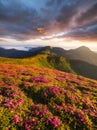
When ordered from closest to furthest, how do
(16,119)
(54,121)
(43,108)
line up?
(16,119) < (54,121) < (43,108)

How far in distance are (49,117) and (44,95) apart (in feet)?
21.1

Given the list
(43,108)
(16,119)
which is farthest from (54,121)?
(16,119)

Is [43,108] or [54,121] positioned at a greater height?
[43,108]

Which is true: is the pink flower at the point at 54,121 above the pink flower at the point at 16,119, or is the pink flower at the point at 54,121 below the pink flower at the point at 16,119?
below

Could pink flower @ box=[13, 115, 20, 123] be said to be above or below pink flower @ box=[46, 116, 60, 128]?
above

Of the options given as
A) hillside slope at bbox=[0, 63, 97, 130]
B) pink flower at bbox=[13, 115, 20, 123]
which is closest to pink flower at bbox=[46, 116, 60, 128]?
hillside slope at bbox=[0, 63, 97, 130]

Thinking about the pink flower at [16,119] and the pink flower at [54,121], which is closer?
the pink flower at [16,119]

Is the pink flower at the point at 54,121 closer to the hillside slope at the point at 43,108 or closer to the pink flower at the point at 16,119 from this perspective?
the hillside slope at the point at 43,108

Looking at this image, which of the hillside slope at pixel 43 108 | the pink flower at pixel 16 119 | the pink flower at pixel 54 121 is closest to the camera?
the pink flower at pixel 16 119

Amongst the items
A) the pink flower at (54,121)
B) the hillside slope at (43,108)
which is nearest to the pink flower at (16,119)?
the hillside slope at (43,108)

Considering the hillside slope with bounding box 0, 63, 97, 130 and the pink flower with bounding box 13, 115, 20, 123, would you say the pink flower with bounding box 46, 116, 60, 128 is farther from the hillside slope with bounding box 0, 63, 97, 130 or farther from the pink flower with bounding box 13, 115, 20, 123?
the pink flower with bounding box 13, 115, 20, 123

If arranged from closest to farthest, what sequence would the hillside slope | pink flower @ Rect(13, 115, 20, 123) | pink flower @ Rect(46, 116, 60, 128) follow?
pink flower @ Rect(13, 115, 20, 123)
the hillside slope
pink flower @ Rect(46, 116, 60, 128)

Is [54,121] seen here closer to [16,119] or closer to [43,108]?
[43,108]

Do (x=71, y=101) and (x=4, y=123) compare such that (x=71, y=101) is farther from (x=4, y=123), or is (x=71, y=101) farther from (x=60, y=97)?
(x=4, y=123)
